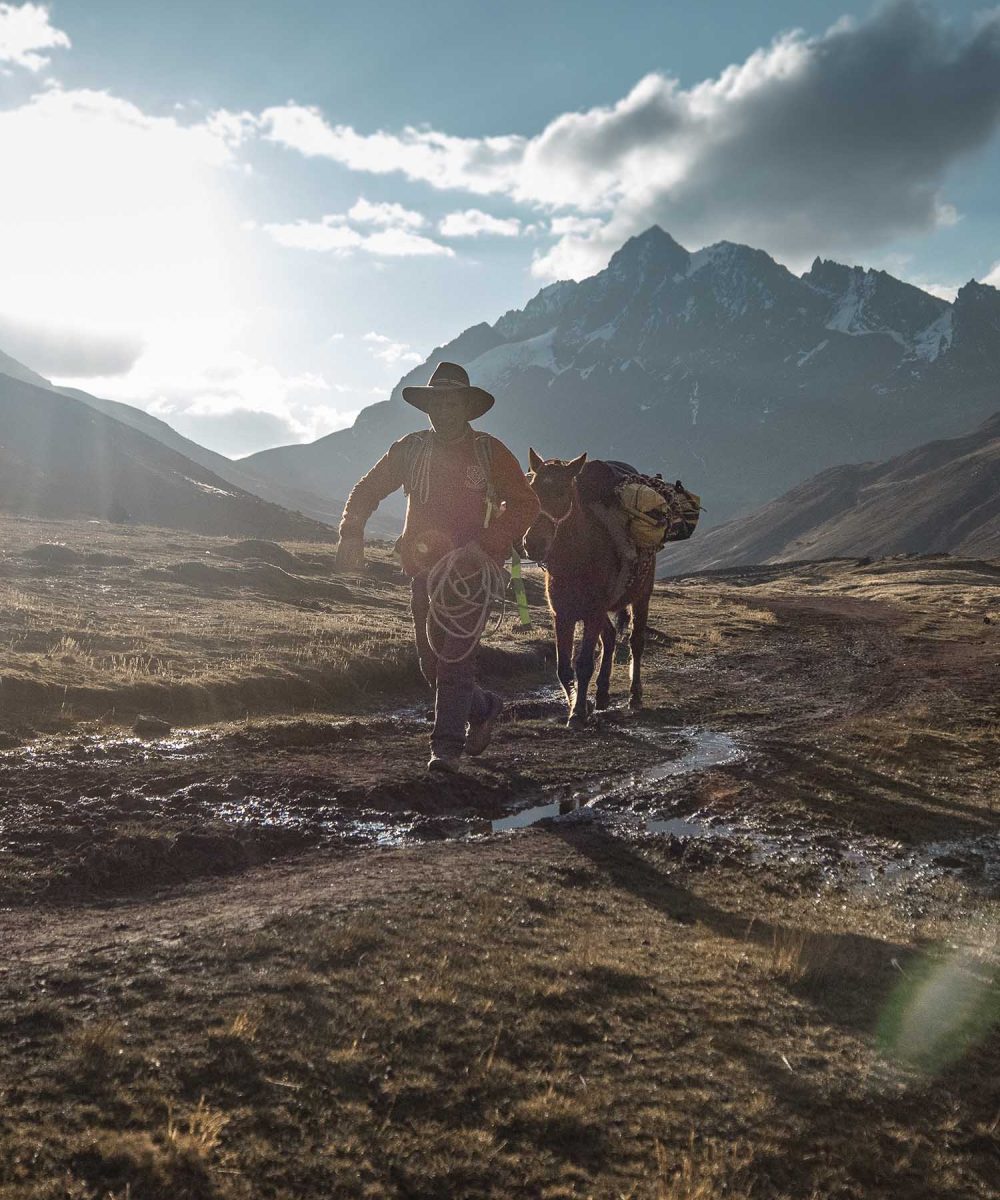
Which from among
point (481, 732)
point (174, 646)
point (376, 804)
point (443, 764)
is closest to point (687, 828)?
point (481, 732)

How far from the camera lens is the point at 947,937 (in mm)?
4512

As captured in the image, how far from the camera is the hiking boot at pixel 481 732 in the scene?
7457mm

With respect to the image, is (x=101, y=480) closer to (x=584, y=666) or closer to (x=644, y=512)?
(x=644, y=512)

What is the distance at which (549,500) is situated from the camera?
30.5 ft

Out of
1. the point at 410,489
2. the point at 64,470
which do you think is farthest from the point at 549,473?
the point at 64,470

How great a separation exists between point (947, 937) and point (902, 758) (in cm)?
465

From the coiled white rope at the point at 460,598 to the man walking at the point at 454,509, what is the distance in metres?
0.08

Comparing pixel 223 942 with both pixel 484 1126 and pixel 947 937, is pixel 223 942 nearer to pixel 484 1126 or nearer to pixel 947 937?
pixel 484 1126

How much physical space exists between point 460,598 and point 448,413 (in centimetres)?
174

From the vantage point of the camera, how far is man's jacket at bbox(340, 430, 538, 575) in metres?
7.23

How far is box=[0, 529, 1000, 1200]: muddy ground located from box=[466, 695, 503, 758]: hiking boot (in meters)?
0.31

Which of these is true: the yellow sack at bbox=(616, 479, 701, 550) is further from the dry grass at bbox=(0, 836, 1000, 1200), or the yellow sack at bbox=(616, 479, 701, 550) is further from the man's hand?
the dry grass at bbox=(0, 836, 1000, 1200)

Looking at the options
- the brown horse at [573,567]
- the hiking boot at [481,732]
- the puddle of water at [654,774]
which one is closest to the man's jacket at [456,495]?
the hiking boot at [481,732]

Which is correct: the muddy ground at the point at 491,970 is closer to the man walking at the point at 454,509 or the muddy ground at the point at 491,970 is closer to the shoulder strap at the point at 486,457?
the man walking at the point at 454,509
